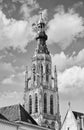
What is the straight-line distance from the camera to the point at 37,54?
101m

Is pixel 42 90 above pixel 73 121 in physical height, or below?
above

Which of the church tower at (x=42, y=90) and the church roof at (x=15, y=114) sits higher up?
the church tower at (x=42, y=90)

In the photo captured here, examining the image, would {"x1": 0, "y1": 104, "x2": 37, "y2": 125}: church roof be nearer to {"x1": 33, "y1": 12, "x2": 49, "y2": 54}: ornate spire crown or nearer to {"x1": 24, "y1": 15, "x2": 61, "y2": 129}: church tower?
{"x1": 24, "y1": 15, "x2": 61, "y2": 129}: church tower

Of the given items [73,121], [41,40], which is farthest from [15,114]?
[41,40]

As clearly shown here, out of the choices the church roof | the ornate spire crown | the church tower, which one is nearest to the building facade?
the church roof

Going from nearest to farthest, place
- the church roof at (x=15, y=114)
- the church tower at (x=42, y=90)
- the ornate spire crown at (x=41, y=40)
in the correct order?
the church roof at (x=15, y=114), the church tower at (x=42, y=90), the ornate spire crown at (x=41, y=40)

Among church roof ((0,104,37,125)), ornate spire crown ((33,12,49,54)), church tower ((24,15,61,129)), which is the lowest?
church roof ((0,104,37,125))

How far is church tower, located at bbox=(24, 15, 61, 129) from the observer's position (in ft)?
302

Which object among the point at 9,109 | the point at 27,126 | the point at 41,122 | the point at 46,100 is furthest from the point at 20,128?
the point at 46,100

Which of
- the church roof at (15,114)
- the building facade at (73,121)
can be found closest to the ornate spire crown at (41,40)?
the building facade at (73,121)

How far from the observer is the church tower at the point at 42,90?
91944 mm

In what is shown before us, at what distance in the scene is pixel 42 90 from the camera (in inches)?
3716

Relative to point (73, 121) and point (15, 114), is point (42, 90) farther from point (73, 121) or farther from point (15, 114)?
point (15, 114)

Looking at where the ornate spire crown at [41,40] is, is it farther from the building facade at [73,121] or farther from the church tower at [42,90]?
the building facade at [73,121]
